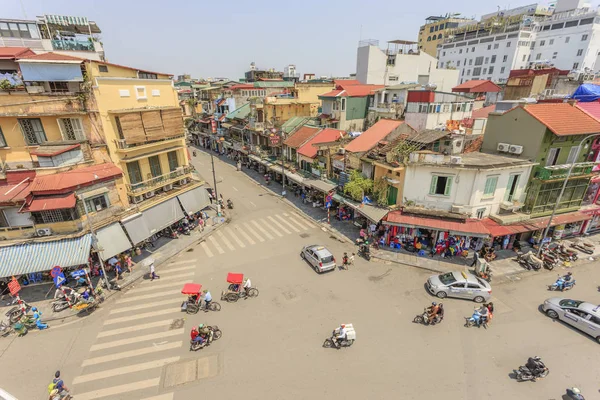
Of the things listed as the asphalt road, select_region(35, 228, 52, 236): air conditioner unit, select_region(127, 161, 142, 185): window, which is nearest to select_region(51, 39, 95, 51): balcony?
select_region(127, 161, 142, 185): window

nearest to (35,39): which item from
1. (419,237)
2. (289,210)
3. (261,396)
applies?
(289,210)

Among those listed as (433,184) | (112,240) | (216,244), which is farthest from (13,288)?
(433,184)

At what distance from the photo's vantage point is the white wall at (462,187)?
21906 millimetres

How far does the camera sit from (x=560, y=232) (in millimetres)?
25703

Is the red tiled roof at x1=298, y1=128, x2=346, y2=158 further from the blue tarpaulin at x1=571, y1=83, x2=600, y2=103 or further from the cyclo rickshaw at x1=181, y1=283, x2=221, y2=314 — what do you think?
the blue tarpaulin at x1=571, y1=83, x2=600, y2=103

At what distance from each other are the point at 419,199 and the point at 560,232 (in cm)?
1413

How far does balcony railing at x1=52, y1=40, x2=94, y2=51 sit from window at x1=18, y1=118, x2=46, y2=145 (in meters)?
15.2

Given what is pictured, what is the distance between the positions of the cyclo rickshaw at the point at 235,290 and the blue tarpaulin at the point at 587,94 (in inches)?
1537

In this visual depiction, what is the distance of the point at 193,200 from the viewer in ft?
94.5

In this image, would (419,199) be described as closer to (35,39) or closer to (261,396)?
(261,396)

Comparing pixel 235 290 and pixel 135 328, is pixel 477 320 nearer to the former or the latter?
pixel 235 290

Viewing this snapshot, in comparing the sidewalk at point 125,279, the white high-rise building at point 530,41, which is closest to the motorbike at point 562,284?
the sidewalk at point 125,279

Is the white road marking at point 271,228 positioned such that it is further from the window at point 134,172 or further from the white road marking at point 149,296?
the window at point 134,172

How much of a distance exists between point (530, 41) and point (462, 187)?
68.8 metres
